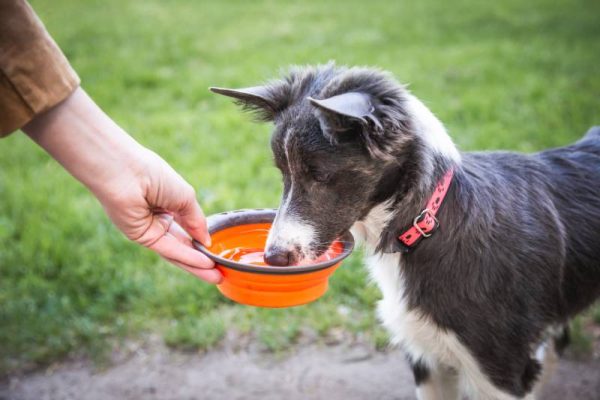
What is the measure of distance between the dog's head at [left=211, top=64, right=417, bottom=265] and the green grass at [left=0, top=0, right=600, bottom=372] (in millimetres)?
1454

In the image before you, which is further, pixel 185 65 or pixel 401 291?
pixel 185 65

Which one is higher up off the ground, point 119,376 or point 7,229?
point 7,229

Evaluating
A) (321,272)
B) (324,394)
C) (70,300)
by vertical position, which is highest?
(321,272)

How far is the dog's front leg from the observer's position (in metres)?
2.91

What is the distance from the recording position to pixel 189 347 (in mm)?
3752

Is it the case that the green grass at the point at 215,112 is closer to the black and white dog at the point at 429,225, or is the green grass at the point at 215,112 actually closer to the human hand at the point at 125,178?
the black and white dog at the point at 429,225

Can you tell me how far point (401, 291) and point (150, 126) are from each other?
4771 millimetres

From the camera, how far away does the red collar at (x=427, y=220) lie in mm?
2465

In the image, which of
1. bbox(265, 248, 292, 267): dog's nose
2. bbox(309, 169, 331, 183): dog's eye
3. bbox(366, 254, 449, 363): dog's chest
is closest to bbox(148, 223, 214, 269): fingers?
bbox(265, 248, 292, 267): dog's nose

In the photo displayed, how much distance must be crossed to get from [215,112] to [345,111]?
527cm

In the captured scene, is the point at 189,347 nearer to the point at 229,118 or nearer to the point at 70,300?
the point at 70,300

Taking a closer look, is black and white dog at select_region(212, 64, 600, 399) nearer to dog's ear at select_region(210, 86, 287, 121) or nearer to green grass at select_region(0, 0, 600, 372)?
dog's ear at select_region(210, 86, 287, 121)

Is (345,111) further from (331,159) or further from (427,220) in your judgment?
(427,220)

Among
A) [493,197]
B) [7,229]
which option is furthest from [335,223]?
[7,229]
